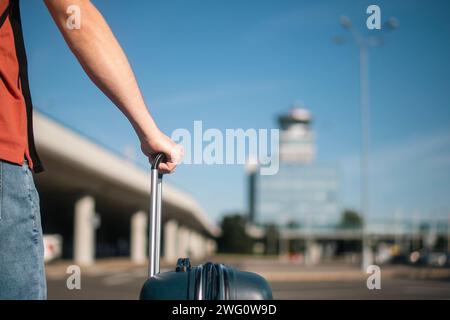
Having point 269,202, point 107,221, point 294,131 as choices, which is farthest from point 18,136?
point 294,131

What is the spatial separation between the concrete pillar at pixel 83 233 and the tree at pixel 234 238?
72899 millimetres

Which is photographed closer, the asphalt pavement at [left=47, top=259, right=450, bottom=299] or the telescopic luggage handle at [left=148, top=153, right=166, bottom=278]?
the telescopic luggage handle at [left=148, top=153, right=166, bottom=278]

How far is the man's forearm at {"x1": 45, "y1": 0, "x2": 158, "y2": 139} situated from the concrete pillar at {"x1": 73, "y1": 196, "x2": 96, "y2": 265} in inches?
1218

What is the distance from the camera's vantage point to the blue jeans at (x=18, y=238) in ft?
4.70

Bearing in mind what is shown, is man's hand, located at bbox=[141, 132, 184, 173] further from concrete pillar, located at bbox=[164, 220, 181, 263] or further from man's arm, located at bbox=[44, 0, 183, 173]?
concrete pillar, located at bbox=[164, 220, 181, 263]

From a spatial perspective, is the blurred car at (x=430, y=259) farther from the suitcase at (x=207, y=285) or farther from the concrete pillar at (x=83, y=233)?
the suitcase at (x=207, y=285)

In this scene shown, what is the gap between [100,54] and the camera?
1491 mm

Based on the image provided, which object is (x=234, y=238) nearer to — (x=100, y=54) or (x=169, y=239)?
(x=169, y=239)

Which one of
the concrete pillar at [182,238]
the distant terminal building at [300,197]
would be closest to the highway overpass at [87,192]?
the concrete pillar at [182,238]

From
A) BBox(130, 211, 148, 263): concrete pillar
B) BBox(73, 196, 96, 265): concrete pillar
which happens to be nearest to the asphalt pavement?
BBox(73, 196, 96, 265): concrete pillar

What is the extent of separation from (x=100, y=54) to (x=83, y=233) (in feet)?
105

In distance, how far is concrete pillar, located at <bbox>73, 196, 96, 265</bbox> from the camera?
31.9 m
